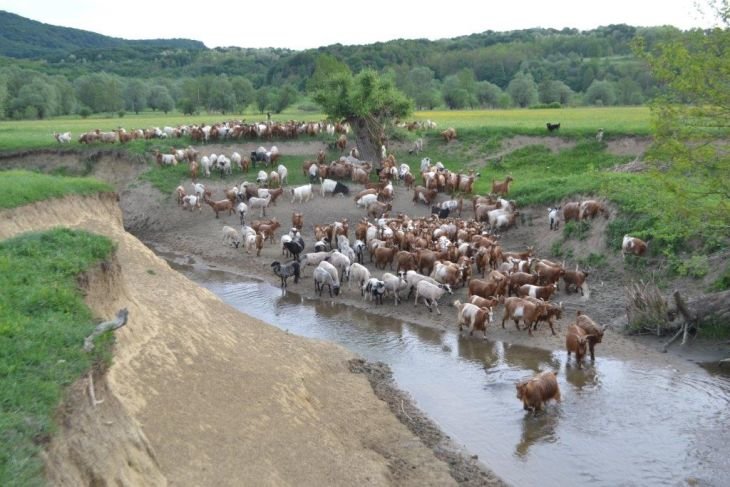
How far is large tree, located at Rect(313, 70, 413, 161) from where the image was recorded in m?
40.2

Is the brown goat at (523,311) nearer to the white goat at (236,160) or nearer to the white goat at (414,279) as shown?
the white goat at (414,279)

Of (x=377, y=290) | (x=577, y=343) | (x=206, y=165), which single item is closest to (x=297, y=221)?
(x=377, y=290)

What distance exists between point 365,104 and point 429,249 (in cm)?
1593

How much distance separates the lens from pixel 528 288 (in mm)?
22047

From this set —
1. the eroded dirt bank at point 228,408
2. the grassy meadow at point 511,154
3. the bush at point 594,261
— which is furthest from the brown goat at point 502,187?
the eroded dirt bank at point 228,408

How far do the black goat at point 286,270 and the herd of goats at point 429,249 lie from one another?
37mm

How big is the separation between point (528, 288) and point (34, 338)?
626 inches

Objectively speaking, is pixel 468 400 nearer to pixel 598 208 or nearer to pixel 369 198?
pixel 598 208

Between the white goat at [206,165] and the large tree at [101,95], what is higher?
the large tree at [101,95]

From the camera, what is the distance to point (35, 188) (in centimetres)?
2283

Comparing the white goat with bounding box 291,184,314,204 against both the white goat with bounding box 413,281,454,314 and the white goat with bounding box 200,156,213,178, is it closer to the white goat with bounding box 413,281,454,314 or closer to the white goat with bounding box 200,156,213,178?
the white goat with bounding box 200,156,213,178

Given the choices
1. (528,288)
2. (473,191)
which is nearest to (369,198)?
(473,191)

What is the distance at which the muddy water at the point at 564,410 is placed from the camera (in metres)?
12.9

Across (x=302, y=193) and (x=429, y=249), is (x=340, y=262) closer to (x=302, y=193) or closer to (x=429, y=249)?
(x=429, y=249)
